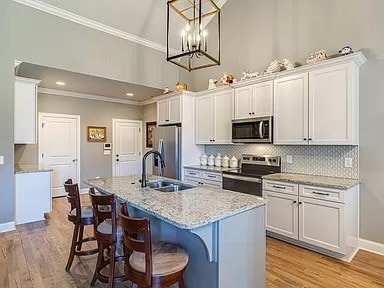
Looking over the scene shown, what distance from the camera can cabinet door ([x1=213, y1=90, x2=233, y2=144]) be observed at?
4.40 m

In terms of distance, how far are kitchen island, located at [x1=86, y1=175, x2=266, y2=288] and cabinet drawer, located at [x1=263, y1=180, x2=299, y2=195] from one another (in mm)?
1366

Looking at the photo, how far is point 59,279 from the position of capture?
2416mm

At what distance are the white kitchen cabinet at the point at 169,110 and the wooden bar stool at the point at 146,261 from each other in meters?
3.50

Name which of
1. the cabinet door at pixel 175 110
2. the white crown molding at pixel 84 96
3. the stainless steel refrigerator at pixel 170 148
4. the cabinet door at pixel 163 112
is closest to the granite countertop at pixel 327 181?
the stainless steel refrigerator at pixel 170 148

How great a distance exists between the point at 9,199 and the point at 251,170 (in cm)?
406

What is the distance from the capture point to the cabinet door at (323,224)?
2.76 metres

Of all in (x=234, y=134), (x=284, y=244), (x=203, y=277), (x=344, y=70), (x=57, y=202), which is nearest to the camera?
(x=203, y=277)

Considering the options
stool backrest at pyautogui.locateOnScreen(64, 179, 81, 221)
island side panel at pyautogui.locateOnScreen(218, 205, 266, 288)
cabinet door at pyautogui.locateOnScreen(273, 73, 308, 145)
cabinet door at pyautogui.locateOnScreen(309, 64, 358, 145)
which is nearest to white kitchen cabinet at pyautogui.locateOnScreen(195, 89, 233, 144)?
cabinet door at pyautogui.locateOnScreen(273, 73, 308, 145)

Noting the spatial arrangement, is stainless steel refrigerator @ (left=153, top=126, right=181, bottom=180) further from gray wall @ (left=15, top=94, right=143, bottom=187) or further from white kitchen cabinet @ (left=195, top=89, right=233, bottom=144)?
gray wall @ (left=15, top=94, right=143, bottom=187)

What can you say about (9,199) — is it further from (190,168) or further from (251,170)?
(251,170)

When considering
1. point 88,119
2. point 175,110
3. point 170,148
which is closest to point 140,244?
point 170,148

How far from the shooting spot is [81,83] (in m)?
5.21

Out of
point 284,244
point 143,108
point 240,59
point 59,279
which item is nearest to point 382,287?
point 284,244

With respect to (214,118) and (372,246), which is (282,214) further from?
(214,118)
